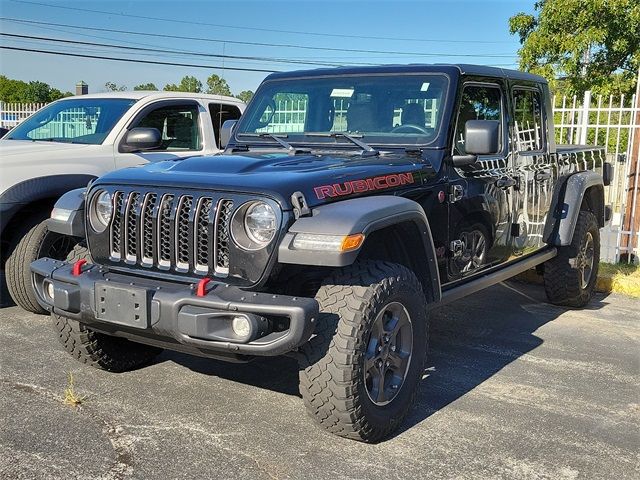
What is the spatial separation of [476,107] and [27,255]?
141 inches

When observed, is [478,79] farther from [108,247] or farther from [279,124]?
[108,247]

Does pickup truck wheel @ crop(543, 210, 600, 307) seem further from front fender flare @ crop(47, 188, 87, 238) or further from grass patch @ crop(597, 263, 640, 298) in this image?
front fender flare @ crop(47, 188, 87, 238)

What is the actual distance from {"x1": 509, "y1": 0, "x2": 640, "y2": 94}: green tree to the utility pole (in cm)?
960

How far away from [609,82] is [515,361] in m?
15.0

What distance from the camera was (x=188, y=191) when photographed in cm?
332

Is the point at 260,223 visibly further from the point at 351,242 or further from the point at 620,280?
the point at 620,280

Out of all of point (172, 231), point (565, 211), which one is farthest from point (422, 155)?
point (565, 211)

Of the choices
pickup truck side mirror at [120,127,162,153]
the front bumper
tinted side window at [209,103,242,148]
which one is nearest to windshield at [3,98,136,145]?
pickup truck side mirror at [120,127,162,153]

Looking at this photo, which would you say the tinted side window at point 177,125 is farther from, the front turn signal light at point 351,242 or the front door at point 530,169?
the front turn signal light at point 351,242

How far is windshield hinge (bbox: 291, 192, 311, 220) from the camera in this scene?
3.15 metres

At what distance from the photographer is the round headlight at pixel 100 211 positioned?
11.9 ft

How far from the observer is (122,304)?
3.21 m

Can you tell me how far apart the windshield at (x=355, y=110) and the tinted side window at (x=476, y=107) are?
0.18 metres

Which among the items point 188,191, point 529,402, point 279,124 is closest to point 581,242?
point 529,402
